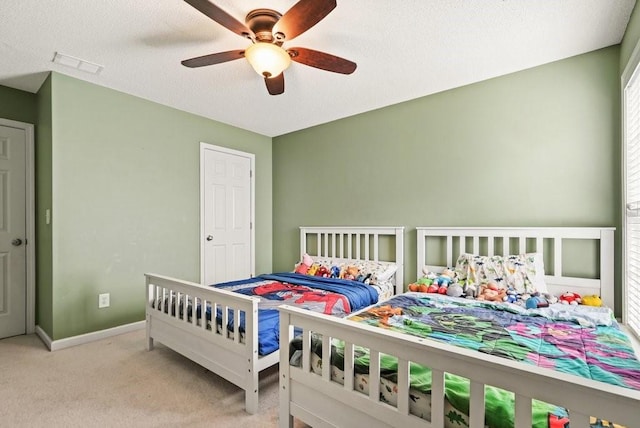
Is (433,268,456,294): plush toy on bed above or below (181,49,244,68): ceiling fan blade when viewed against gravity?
below

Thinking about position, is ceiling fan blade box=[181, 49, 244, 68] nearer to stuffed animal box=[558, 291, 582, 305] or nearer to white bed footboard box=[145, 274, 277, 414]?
white bed footboard box=[145, 274, 277, 414]

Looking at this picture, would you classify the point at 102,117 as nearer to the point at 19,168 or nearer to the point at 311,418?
the point at 19,168

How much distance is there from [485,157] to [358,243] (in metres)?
1.58

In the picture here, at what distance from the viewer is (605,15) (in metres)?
2.00

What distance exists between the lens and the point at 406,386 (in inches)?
46.2

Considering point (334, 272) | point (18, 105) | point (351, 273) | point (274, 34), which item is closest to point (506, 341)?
point (351, 273)

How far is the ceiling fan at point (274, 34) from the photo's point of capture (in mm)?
1598

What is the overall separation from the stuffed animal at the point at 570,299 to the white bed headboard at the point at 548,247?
113mm

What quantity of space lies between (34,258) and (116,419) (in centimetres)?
230

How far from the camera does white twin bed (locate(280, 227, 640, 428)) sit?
864 millimetres

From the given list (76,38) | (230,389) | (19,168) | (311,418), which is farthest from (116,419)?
(19,168)

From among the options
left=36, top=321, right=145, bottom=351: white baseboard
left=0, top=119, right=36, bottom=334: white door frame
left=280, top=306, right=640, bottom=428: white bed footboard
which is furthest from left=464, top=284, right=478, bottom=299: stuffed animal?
left=0, top=119, right=36, bottom=334: white door frame

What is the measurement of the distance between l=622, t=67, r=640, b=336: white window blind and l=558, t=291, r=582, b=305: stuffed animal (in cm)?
26

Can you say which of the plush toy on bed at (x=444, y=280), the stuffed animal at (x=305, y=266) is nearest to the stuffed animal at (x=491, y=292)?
the plush toy on bed at (x=444, y=280)
